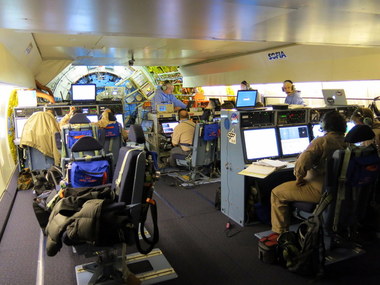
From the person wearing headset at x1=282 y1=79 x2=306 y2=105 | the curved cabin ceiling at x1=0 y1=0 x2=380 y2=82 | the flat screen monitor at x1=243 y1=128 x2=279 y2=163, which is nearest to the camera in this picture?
the curved cabin ceiling at x1=0 y1=0 x2=380 y2=82

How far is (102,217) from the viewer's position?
228 cm

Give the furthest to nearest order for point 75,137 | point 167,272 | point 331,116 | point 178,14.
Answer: point 75,137 < point 331,116 < point 167,272 < point 178,14

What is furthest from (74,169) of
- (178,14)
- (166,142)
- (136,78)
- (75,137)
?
(136,78)

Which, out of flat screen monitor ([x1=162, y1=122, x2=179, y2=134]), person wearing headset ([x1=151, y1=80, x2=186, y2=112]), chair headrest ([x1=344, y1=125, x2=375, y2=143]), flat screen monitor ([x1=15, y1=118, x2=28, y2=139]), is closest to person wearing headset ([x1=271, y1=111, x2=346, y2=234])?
chair headrest ([x1=344, y1=125, x2=375, y2=143])

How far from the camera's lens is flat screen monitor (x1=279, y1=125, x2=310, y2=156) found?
410 cm

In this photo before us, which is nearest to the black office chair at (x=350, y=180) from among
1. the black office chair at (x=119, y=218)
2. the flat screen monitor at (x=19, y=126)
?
the black office chair at (x=119, y=218)

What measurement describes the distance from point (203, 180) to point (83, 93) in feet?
11.1

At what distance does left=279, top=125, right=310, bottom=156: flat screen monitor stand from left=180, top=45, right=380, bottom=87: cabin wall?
7.82ft

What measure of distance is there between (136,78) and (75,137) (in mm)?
10067

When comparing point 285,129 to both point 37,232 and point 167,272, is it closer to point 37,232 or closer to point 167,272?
point 167,272

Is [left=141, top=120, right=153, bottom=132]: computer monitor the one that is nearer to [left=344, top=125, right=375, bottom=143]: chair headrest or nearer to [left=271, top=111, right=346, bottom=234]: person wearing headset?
[left=271, top=111, right=346, bottom=234]: person wearing headset

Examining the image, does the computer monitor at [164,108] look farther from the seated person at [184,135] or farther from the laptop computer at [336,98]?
the laptop computer at [336,98]

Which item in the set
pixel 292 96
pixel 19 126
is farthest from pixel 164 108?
pixel 19 126

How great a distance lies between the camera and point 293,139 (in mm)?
4180
